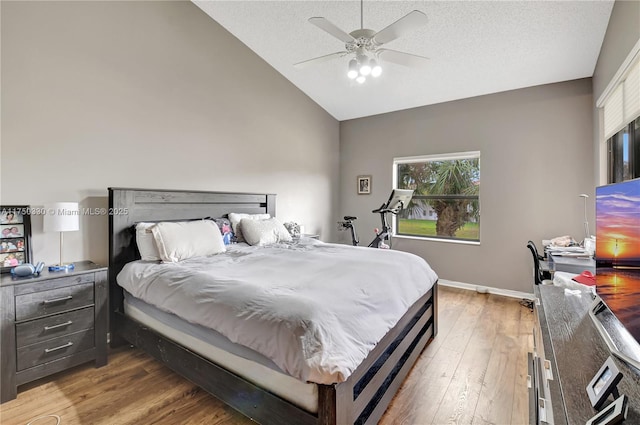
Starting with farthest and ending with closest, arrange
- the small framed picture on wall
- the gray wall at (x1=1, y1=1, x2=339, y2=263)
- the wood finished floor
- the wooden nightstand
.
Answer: the small framed picture on wall < the gray wall at (x1=1, y1=1, x2=339, y2=263) < the wooden nightstand < the wood finished floor

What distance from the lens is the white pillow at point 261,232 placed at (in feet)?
10.6

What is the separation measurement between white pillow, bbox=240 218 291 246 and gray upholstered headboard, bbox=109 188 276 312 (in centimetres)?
42

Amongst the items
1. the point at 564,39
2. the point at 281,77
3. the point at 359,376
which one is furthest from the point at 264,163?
the point at 564,39

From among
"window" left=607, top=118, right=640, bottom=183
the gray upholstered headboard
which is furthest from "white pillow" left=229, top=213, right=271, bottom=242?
"window" left=607, top=118, right=640, bottom=183

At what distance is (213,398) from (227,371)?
0.44m

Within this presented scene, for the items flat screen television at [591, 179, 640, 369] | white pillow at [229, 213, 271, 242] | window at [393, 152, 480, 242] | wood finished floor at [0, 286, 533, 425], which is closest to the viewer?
flat screen television at [591, 179, 640, 369]

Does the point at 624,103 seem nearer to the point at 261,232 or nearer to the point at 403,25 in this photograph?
the point at 403,25

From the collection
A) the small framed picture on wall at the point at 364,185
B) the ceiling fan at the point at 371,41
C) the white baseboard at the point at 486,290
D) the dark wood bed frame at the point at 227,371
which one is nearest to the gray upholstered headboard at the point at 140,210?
the dark wood bed frame at the point at 227,371

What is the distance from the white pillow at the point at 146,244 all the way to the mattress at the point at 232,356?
1.27ft

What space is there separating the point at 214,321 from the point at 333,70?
139 inches

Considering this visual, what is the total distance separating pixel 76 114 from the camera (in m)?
2.44

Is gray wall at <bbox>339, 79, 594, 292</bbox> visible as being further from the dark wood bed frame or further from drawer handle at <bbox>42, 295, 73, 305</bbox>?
drawer handle at <bbox>42, 295, 73, 305</bbox>

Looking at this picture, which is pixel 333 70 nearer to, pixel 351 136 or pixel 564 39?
pixel 351 136

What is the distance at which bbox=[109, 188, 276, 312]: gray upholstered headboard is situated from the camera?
2531 millimetres
